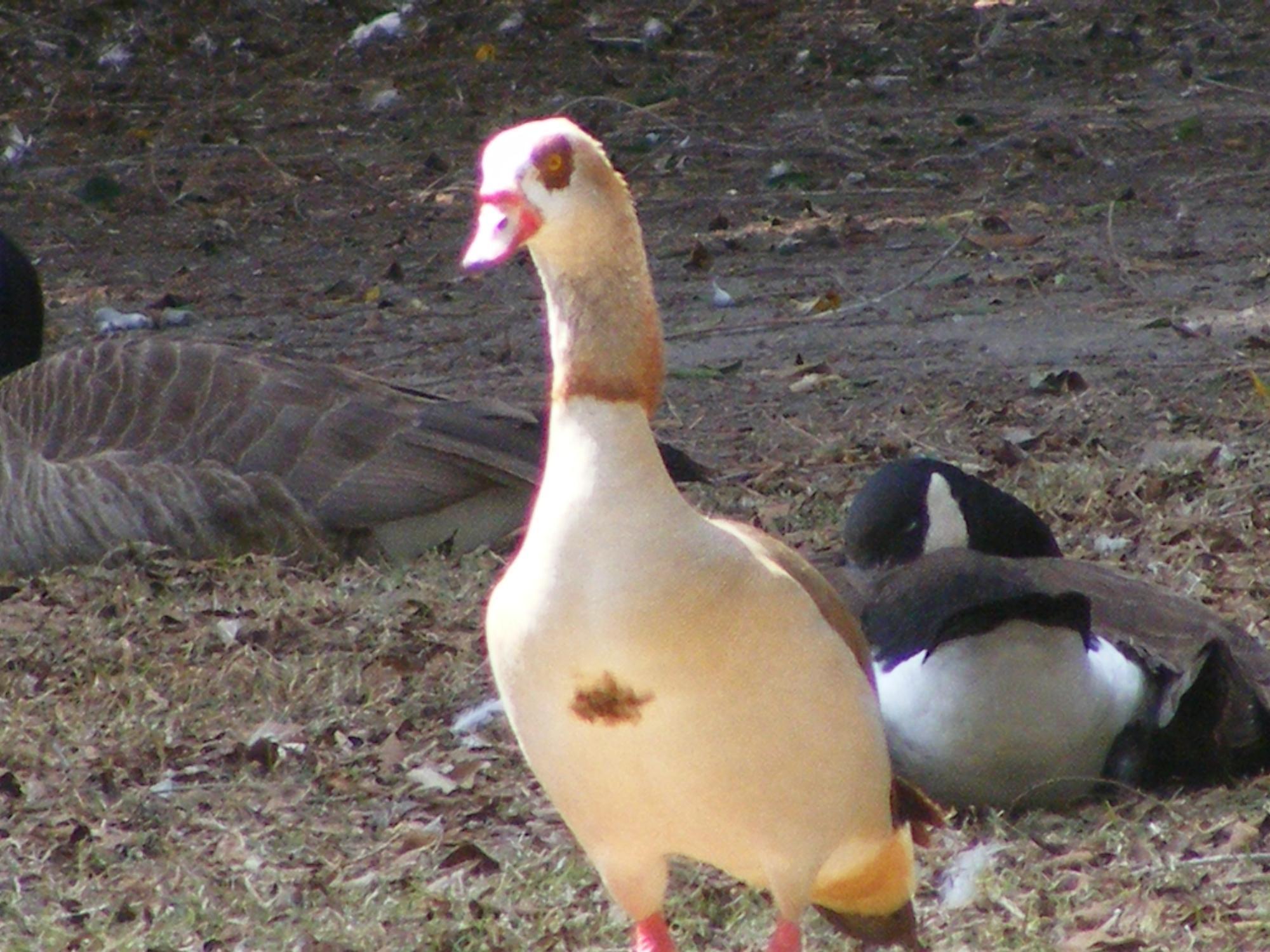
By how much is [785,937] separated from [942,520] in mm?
1842

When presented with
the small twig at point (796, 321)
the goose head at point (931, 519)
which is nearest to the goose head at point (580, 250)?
the goose head at point (931, 519)

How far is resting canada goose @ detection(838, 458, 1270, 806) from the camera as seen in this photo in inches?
153

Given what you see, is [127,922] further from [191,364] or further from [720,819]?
[191,364]

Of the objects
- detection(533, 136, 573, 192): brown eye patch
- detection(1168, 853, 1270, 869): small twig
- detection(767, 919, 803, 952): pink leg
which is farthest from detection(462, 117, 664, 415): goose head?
detection(1168, 853, 1270, 869): small twig

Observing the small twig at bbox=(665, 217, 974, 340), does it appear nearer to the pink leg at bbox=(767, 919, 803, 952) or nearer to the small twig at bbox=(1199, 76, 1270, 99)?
the small twig at bbox=(1199, 76, 1270, 99)

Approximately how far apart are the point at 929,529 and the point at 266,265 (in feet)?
19.5

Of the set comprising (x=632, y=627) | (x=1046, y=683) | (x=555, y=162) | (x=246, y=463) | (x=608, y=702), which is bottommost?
(x=246, y=463)

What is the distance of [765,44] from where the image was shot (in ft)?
44.0

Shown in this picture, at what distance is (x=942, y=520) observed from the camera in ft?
14.9

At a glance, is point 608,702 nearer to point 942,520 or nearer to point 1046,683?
point 1046,683

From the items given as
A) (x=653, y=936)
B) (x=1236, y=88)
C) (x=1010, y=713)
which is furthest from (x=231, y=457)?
(x=1236, y=88)

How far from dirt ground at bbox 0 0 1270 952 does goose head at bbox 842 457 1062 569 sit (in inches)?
26.6

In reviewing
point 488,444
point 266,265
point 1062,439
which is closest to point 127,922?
point 488,444

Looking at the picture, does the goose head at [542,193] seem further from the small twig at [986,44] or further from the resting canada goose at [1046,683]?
the small twig at [986,44]
